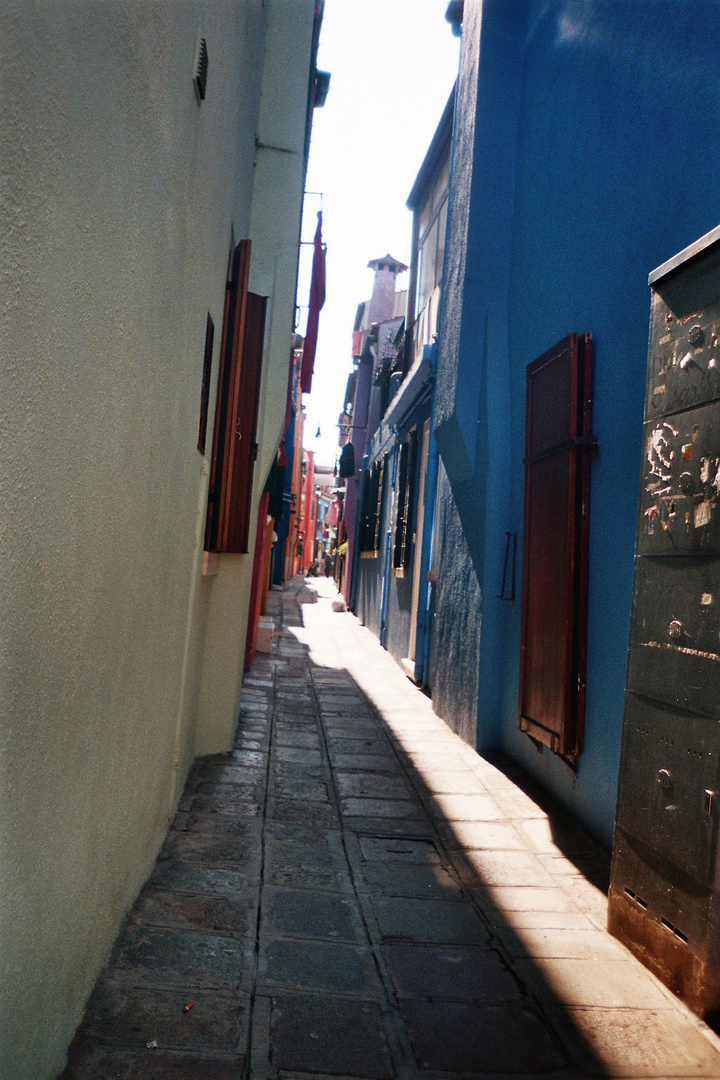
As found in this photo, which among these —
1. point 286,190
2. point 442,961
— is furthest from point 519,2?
point 442,961

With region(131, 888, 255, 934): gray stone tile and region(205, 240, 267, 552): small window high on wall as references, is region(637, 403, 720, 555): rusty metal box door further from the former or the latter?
region(205, 240, 267, 552): small window high on wall

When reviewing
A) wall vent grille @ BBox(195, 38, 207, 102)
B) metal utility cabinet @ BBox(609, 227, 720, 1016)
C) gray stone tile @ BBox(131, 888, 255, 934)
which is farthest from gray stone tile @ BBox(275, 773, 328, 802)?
wall vent grille @ BBox(195, 38, 207, 102)

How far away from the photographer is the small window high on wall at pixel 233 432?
4.64 meters

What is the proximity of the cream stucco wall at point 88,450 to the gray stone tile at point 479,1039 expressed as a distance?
99 centimetres

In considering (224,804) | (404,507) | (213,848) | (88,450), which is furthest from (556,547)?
(404,507)

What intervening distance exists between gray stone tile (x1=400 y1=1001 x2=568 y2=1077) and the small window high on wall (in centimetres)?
277

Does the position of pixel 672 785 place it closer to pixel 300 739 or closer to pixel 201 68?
pixel 201 68

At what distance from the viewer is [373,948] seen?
2965 millimetres

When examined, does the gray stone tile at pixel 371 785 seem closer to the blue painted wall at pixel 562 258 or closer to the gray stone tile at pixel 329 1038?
the blue painted wall at pixel 562 258

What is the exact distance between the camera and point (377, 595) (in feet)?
43.1

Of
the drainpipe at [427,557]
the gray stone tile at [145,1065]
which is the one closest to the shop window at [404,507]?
the drainpipe at [427,557]

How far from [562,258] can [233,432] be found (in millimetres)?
2269

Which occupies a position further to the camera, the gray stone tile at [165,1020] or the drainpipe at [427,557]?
the drainpipe at [427,557]

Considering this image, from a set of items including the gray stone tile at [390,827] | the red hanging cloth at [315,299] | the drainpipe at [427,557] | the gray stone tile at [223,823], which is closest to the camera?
the gray stone tile at [223,823]
